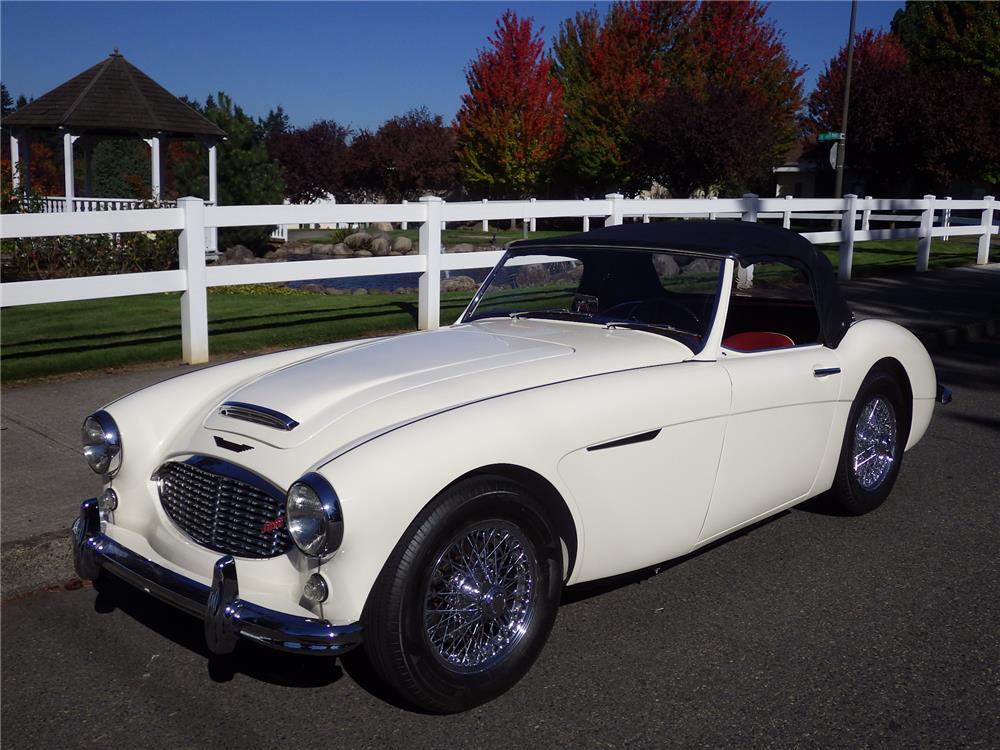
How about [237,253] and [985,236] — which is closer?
[985,236]

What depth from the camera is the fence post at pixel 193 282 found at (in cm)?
802

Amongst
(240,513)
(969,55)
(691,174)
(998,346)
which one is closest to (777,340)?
(240,513)

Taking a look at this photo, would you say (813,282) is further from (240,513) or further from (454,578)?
(240,513)

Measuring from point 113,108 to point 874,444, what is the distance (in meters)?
21.7

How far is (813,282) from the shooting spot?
487cm

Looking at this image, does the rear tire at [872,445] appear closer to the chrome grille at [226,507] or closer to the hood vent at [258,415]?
the hood vent at [258,415]

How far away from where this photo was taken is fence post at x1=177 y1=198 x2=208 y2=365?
8.02 m

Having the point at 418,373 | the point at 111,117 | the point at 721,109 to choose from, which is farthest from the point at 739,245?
the point at 721,109

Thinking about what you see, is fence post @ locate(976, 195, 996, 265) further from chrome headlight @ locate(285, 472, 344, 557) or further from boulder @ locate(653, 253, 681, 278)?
chrome headlight @ locate(285, 472, 344, 557)

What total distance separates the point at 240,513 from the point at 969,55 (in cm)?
4241

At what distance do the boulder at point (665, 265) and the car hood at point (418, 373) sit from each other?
0.42 m

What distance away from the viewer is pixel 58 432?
6012 millimetres

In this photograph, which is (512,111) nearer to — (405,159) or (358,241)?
(405,159)

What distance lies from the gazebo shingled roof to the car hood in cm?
2008
